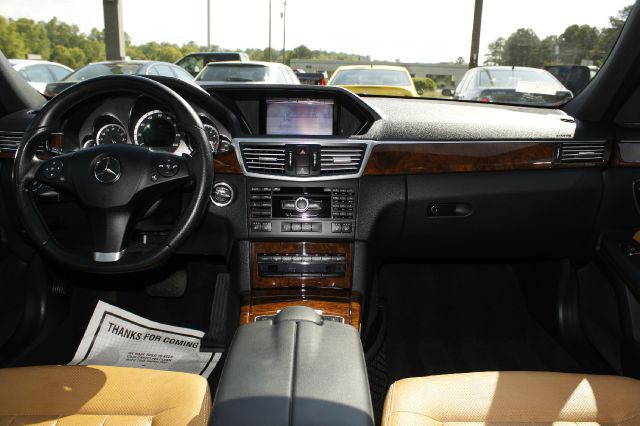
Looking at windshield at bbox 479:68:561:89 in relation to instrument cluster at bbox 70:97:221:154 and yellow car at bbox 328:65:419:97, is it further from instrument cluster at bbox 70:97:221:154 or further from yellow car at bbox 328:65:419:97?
instrument cluster at bbox 70:97:221:154

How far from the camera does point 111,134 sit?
2215mm

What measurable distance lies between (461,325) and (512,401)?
1.54m

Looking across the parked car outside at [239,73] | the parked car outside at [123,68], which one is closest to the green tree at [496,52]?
the parked car outside at [123,68]

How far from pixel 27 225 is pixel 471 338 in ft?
7.15

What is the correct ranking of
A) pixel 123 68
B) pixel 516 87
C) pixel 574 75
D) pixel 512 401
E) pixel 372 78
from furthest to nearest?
pixel 123 68 < pixel 372 78 < pixel 516 87 < pixel 574 75 < pixel 512 401

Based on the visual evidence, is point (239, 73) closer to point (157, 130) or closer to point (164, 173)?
point (157, 130)

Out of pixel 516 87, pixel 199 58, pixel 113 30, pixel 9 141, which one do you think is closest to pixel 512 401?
pixel 516 87

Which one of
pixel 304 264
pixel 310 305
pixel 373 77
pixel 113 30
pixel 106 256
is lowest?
pixel 310 305

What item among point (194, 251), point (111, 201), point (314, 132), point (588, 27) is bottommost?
point (194, 251)

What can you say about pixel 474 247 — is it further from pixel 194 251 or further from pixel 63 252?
pixel 63 252

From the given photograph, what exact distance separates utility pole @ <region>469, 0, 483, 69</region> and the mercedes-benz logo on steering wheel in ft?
8.69

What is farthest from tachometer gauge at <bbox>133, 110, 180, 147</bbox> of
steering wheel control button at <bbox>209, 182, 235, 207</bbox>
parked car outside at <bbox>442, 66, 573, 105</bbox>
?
parked car outside at <bbox>442, 66, 573, 105</bbox>

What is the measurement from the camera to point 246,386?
4.37 feet

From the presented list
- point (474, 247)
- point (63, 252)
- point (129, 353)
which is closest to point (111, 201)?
point (63, 252)
